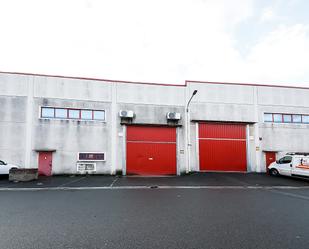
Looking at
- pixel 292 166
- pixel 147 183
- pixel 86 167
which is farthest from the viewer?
pixel 86 167

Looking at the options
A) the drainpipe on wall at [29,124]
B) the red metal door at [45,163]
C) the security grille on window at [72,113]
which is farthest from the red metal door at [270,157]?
the drainpipe on wall at [29,124]

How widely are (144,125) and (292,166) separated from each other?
11.6 meters

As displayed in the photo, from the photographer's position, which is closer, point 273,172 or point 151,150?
point 273,172

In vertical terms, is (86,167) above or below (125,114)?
below

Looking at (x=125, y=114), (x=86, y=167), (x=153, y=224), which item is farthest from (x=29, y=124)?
(x=153, y=224)

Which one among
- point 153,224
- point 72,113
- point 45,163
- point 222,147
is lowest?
point 153,224

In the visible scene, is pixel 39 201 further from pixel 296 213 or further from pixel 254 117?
pixel 254 117

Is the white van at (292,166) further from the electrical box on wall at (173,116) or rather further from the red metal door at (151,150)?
the electrical box on wall at (173,116)

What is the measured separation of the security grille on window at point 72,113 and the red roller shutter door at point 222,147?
8787 mm

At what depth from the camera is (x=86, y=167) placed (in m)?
17.9

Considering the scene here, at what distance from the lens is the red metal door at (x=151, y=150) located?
18.7m

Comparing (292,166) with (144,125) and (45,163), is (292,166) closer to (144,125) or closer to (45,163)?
(144,125)

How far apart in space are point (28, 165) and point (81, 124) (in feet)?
16.3

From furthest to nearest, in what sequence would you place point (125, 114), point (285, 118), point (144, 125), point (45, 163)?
point (285, 118) → point (144, 125) → point (125, 114) → point (45, 163)
